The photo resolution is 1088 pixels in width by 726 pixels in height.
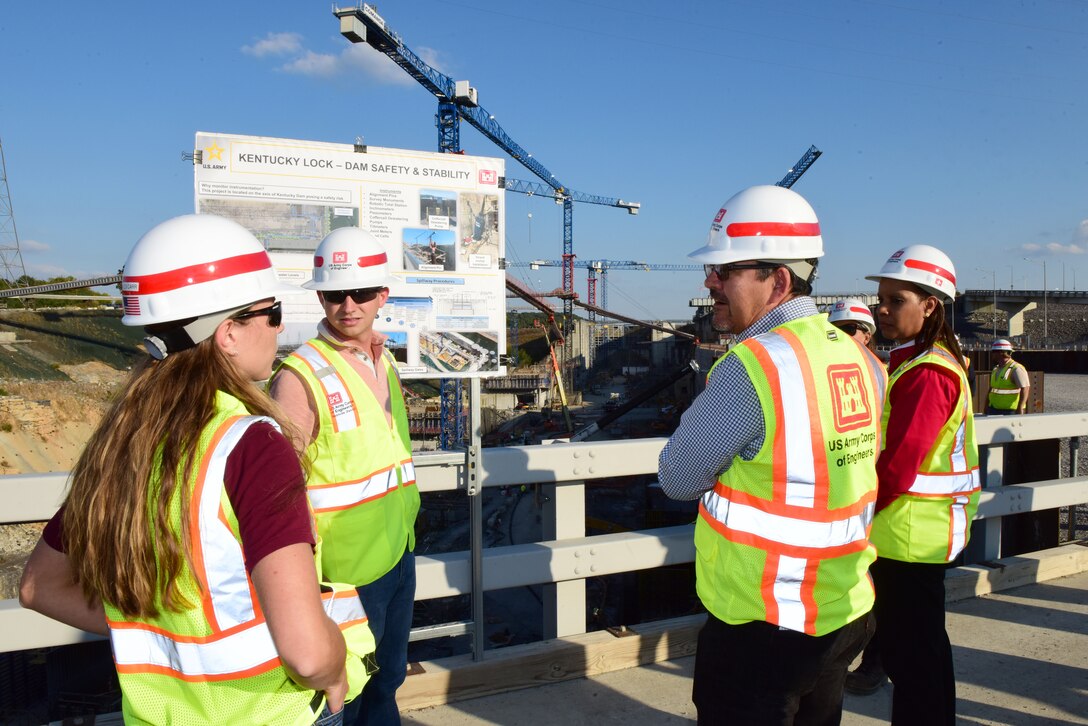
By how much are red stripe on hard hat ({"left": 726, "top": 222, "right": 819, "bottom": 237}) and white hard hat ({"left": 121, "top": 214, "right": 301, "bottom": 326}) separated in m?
1.35

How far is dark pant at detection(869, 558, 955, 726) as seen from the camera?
257 centimetres

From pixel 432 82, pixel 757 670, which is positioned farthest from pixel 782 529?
pixel 432 82

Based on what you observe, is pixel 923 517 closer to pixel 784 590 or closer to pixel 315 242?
pixel 784 590

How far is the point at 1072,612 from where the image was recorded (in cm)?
420

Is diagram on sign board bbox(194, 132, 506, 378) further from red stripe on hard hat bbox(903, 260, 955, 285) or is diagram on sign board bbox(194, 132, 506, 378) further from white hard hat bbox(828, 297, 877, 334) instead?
white hard hat bbox(828, 297, 877, 334)

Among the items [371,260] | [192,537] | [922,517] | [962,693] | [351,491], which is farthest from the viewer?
[962,693]

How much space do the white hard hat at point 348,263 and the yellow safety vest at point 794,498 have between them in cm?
154

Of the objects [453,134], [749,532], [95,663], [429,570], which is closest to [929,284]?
[749,532]

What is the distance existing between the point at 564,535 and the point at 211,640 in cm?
229

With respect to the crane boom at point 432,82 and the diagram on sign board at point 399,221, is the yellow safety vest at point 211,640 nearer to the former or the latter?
the diagram on sign board at point 399,221

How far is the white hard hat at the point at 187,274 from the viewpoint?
143cm

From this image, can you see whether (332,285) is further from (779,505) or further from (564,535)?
(779,505)

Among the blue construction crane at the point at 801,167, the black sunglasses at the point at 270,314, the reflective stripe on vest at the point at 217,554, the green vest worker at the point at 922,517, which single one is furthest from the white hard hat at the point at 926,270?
the blue construction crane at the point at 801,167

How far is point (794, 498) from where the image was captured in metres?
1.89
